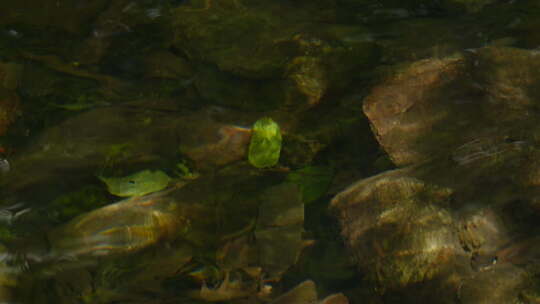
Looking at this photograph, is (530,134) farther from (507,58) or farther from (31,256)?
(31,256)

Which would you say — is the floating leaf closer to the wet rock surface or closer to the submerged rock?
the wet rock surface

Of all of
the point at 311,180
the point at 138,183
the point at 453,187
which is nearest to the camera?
the point at 453,187

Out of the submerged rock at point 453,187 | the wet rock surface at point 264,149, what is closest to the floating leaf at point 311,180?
the wet rock surface at point 264,149

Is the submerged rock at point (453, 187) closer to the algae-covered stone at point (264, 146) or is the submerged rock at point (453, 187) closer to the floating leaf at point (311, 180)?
the floating leaf at point (311, 180)

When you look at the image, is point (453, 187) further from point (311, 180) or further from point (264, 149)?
point (264, 149)

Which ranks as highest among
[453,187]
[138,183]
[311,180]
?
[453,187]

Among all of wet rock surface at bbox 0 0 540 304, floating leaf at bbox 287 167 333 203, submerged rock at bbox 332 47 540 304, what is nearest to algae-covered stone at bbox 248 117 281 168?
wet rock surface at bbox 0 0 540 304

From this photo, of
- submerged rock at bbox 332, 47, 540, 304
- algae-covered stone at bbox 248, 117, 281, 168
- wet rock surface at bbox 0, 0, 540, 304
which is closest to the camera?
submerged rock at bbox 332, 47, 540, 304

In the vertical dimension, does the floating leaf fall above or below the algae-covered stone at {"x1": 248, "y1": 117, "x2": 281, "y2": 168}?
below

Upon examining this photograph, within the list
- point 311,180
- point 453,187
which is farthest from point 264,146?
point 453,187
